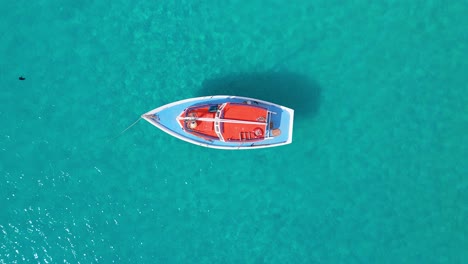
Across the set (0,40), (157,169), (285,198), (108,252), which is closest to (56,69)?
(0,40)

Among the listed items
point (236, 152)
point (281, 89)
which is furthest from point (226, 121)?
point (281, 89)

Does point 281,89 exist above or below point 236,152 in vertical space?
above

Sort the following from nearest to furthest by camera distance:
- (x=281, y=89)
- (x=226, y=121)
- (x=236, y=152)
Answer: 1. (x=226, y=121)
2. (x=236, y=152)
3. (x=281, y=89)

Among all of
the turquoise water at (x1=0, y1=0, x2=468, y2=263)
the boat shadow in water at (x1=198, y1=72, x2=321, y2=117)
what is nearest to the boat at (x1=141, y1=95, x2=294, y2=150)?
the turquoise water at (x1=0, y1=0, x2=468, y2=263)

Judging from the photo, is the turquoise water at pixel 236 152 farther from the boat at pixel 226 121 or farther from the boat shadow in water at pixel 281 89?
the boat at pixel 226 121

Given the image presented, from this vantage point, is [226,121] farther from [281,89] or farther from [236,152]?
[281,89]

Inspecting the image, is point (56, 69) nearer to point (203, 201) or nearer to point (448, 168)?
point (203, 201)

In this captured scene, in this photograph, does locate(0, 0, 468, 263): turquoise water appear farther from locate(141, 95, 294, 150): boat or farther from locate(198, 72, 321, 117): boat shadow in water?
locate(141, 95, 294, 150): boat

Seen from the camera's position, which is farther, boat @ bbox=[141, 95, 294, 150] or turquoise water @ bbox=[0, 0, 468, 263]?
turquoise water @ bbox=[0, 0, 468, 263]

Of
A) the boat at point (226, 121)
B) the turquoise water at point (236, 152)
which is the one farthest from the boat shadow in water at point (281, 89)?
the boat at point (226, 121)
